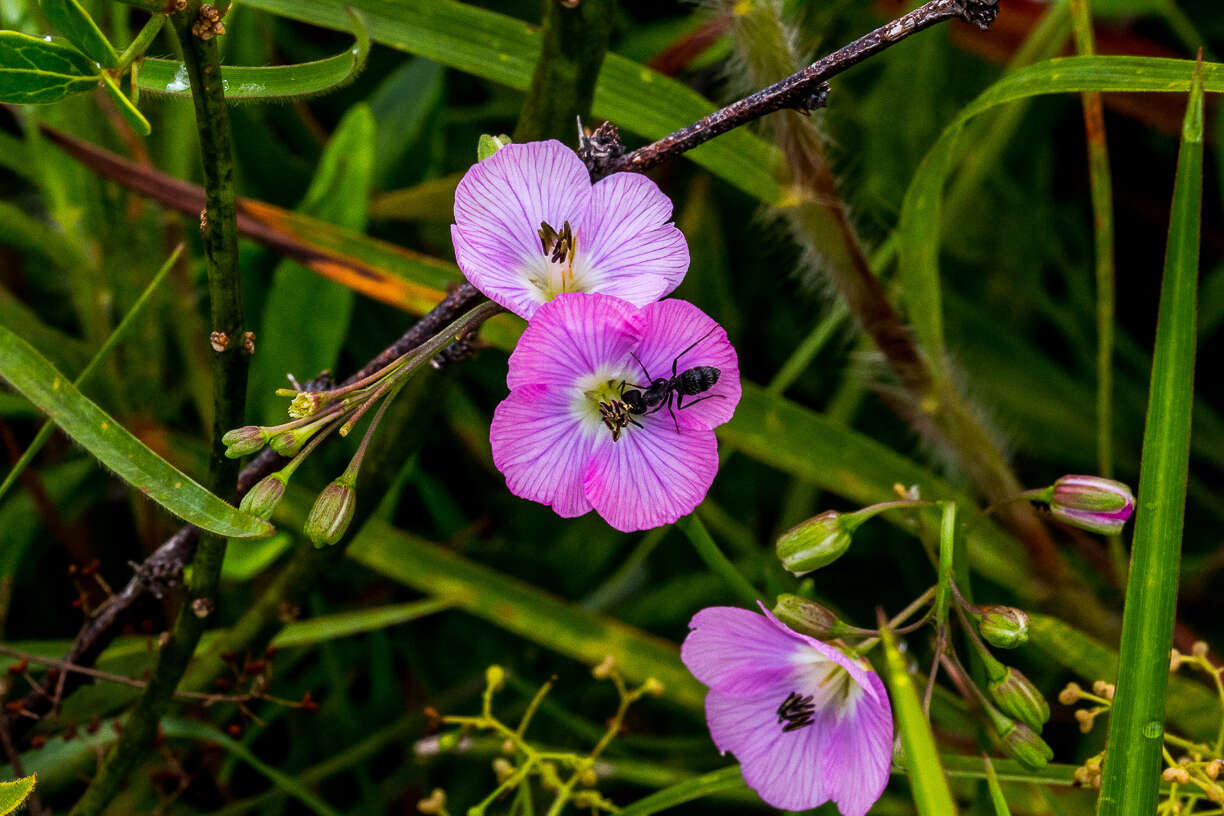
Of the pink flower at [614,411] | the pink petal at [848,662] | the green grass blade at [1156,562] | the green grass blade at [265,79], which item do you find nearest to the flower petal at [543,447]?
the pink flower at [614,411]

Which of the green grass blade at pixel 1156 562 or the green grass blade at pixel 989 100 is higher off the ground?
the green grass blade at pixel 989 100

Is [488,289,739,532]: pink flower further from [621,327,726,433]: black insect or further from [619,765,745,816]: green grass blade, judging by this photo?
[619,765,745,816]: green grass blade

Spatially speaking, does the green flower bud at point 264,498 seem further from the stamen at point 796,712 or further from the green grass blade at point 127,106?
the stamen at point 796,712

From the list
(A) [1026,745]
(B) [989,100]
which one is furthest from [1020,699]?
(B) [989,100]

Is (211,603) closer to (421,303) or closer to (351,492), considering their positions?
(351,492)

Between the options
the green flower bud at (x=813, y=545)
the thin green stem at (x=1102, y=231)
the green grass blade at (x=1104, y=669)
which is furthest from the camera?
the thin green stem at (x=1102, y=231)

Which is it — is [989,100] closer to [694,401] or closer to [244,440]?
[694,401]

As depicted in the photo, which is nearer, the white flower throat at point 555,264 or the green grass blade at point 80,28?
the green grass blade at point 80,28
